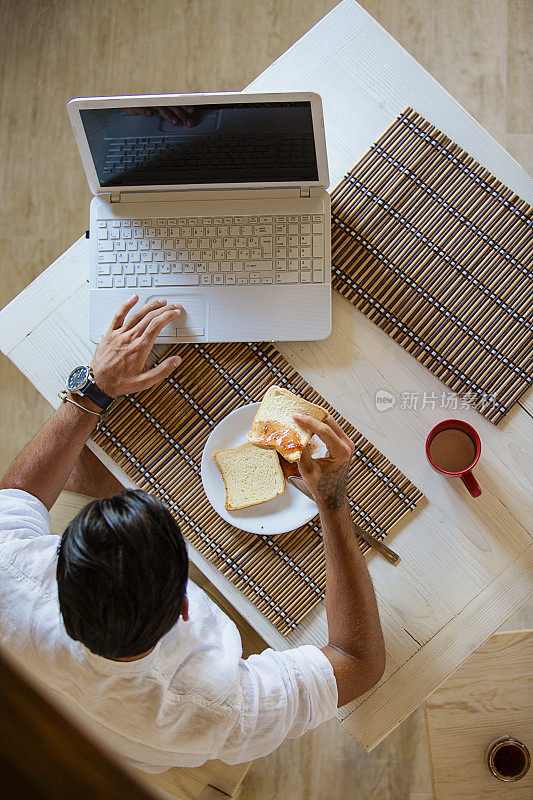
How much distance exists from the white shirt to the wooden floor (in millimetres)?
1013

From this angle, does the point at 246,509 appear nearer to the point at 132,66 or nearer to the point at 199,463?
the point at 199,463

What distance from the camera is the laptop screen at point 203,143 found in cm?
106

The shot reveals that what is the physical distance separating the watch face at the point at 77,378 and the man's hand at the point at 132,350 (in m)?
0.02

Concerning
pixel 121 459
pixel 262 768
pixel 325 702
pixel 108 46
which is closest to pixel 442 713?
pixel 325 702

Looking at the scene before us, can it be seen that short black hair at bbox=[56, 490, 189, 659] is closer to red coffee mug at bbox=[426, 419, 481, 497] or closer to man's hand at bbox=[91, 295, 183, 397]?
man's hand at bbox=[91, 295, 183, 397]

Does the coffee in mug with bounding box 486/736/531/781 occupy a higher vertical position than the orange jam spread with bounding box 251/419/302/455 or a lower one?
lower

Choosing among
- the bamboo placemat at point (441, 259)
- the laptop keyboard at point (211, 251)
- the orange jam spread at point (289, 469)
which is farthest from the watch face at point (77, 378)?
the bamboo placemat at point (441, 259)

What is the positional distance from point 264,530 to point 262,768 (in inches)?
40.5

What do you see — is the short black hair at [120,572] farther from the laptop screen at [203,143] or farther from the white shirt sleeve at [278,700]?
the laptop screen at [203,143]

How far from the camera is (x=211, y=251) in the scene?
123 centimetres

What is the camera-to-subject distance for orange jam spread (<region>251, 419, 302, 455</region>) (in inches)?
43.3

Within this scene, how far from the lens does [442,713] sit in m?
1.37

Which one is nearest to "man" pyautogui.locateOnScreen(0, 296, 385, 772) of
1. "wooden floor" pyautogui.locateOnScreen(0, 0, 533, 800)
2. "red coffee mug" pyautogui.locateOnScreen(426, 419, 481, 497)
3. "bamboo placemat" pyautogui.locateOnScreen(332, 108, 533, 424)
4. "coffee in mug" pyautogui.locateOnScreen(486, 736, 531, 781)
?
"red coffee mug" pyautogui.locateOnScreen(426, 419, 481, 497)

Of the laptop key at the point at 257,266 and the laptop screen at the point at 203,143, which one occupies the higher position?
the laptop screen at the point at 203,143
